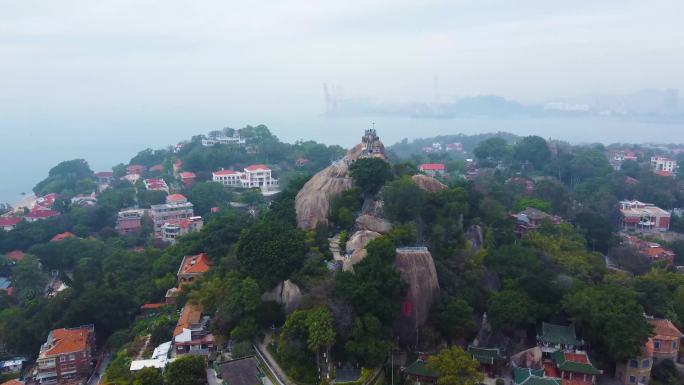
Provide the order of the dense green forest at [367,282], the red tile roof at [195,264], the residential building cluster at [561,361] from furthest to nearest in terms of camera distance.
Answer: the red tile roof at [195,264], the dense green forest at [367,282], the residential building cluster at [561,361]

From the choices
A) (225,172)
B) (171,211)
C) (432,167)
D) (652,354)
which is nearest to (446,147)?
(432,167)

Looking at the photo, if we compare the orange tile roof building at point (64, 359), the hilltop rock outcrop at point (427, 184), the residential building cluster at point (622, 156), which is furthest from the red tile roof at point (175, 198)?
the residential building cluster at point (622, 156)

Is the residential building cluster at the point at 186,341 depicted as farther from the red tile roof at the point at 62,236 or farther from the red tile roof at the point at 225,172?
the red tile roof at the point at 225,172

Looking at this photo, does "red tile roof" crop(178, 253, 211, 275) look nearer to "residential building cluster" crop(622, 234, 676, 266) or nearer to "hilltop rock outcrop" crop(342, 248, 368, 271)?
"hilltop rock outcrop" crop(342, 248, 368, 271)

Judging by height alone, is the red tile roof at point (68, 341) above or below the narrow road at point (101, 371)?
above

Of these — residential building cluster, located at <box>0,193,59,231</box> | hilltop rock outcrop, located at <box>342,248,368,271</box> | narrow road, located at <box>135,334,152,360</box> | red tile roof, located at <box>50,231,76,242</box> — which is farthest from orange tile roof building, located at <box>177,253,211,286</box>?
residential building cluster, located at <box>0,193,59,231</box>
